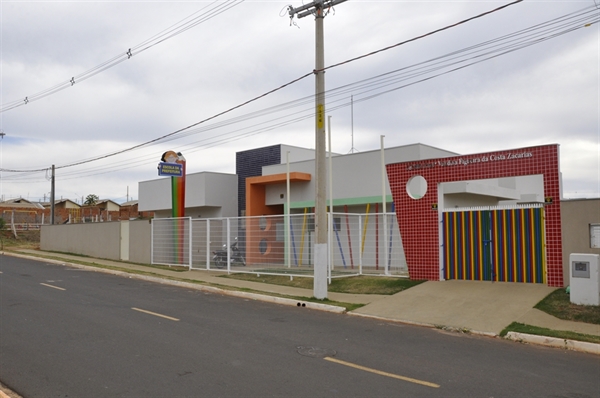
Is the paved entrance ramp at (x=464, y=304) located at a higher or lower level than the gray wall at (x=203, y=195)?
lower

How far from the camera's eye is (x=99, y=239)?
95.9 ft

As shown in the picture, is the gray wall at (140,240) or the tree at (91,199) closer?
the gray wall at (140,240)

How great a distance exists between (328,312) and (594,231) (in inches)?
265

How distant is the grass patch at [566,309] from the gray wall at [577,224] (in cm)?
116

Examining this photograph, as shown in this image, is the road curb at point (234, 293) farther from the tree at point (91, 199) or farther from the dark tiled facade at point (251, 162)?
the tree at point (91, 199)

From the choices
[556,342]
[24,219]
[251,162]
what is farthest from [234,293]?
[24,219]

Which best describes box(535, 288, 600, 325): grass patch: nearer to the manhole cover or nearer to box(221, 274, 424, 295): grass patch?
box(221, 274, 424, 295): grass patch

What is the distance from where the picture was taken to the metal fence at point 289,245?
685 inches

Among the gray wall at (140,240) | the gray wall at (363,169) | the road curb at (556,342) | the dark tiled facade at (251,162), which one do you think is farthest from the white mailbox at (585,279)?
the dark tiled facade at (251,162)

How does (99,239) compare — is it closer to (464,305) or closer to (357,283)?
(357,283)

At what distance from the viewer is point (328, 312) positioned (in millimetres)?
12180

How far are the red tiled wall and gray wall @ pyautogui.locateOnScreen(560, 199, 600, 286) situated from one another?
0.90 feet

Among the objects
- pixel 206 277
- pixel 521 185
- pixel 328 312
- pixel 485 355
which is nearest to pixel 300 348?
pixel 485 355

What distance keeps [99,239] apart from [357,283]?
19116mm
